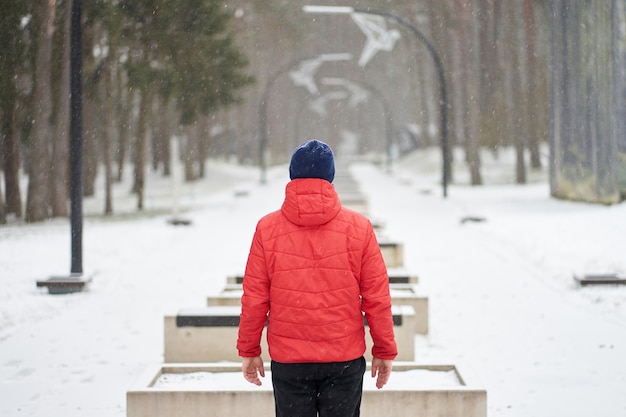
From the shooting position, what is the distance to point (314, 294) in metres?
3.45

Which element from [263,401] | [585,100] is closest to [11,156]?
[585,100]

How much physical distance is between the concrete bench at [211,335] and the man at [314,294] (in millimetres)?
3138

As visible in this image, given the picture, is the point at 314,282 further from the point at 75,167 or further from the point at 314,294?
the point at 75,167

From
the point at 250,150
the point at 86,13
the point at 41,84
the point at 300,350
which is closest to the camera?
the point at 300,350

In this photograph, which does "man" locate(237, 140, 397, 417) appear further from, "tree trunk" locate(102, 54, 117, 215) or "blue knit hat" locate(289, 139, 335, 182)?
"tree trunk" locate(102, 54, 117, 215)

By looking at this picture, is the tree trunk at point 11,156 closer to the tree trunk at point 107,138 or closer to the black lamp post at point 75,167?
the tree trunk at point 107,138

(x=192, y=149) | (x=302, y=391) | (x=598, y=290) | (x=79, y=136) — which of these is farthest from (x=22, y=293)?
(x=192, y=149)

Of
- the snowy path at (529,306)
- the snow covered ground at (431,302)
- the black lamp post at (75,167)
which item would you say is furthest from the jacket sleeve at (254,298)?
the black lamp post at (75,167)

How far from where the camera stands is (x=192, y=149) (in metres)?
41.3

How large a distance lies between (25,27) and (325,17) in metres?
60.6

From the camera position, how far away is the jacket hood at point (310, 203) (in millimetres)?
3434

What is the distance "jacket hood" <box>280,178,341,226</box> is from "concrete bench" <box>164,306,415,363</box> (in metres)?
3.31

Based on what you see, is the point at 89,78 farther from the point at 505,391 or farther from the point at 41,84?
→ the point at 505,391

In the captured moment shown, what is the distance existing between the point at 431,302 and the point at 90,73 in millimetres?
18892
